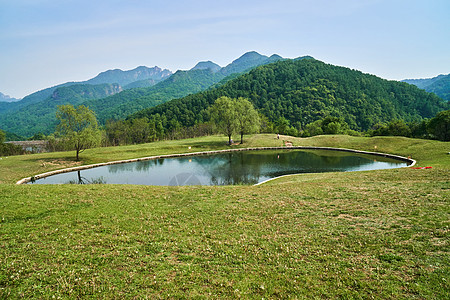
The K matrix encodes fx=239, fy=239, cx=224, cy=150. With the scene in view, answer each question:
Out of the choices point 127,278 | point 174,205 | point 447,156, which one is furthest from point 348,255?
point 447,156

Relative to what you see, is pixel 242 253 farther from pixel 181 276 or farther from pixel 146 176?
pixel 146 176

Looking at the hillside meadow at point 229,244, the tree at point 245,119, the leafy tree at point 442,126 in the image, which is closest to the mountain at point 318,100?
the leafy tree at point 442,126

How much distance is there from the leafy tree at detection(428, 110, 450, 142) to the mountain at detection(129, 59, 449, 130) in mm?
75929

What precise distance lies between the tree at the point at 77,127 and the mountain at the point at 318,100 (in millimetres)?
112037

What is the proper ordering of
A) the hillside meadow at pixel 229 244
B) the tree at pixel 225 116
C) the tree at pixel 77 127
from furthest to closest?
the tree at pixel 225 116, the tree at pixel 77 127, the hillside meadow at pixel 229 244

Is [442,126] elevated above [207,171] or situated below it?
above

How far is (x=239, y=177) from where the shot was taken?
1348 inches

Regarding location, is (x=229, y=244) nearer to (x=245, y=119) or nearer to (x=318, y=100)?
(x=245, y=119)

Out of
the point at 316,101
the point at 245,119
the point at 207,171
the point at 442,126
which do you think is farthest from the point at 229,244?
the point at 316,101

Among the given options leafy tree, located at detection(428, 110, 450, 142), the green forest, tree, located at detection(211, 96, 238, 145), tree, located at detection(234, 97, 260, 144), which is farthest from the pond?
the green forest

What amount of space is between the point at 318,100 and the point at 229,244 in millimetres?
167245

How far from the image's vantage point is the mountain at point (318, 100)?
157375mm

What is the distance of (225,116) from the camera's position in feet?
220

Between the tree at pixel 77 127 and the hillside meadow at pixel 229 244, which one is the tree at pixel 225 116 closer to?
the tree at pixel 77 127
